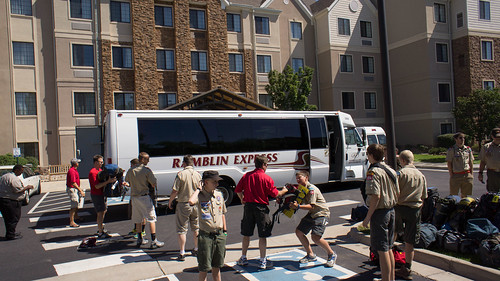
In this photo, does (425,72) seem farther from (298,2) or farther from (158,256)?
(158,256)

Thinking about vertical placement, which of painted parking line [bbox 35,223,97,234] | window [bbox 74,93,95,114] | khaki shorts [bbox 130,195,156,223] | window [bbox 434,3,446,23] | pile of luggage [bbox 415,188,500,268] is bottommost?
painted parking line [bbox 35,223,97,234]

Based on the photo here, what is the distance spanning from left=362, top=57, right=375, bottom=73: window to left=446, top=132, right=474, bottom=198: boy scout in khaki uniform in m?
26.6

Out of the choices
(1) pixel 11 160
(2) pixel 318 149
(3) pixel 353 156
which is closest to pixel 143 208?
(2) pixel 318 149

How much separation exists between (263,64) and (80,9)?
13.8m

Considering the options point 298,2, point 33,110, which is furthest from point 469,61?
point 33,110

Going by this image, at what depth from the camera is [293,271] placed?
5.68 meters

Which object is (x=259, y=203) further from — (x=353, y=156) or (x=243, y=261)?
(x=353, y=156)

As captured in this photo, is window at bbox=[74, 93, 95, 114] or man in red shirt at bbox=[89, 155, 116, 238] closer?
man in red shirt at bbox=[89, 155, 116, 238]

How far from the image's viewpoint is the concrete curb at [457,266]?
195 inches

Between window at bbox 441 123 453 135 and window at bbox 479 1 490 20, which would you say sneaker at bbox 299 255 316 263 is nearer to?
window at bbox 441 123 453 135

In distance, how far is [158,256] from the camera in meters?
6.70

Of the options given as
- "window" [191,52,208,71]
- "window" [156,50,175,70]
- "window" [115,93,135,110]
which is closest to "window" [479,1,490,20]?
"window" [191,52,208,71]

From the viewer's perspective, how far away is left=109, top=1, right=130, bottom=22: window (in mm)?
24969

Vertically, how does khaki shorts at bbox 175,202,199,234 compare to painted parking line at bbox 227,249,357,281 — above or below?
above
